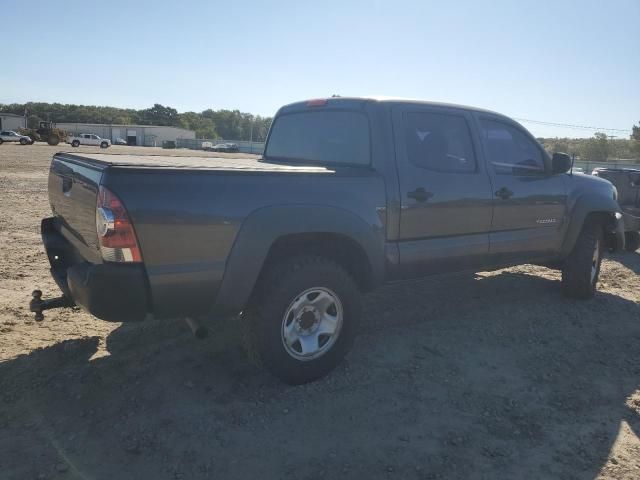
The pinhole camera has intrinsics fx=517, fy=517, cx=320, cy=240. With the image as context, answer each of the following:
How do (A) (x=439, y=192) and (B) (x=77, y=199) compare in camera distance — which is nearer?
(B) (x=77, y=199)

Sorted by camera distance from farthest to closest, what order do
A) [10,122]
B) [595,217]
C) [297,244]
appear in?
[10,122] < [595,217] < [297,244]

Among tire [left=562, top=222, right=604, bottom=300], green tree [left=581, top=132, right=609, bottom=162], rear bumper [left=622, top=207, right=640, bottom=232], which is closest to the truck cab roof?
tire [left=562, top=222, right=604, bottom=300]

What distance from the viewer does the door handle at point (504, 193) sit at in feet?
15.0

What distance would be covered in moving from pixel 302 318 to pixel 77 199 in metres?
1.64

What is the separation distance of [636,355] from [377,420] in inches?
104

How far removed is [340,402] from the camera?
3.36 metres

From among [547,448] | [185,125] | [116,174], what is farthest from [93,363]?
[185,125]

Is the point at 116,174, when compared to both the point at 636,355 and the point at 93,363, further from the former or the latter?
the point at 636,355

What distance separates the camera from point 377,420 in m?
3.17

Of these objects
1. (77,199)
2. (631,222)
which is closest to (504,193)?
(77,199)

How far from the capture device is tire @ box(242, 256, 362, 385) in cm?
331

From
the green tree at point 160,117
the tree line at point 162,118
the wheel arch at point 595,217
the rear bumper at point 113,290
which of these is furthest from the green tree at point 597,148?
the green tree at point 160,117

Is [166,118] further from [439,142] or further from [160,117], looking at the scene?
[439,142]

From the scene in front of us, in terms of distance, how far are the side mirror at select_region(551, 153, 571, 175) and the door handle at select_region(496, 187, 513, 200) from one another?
72cm
